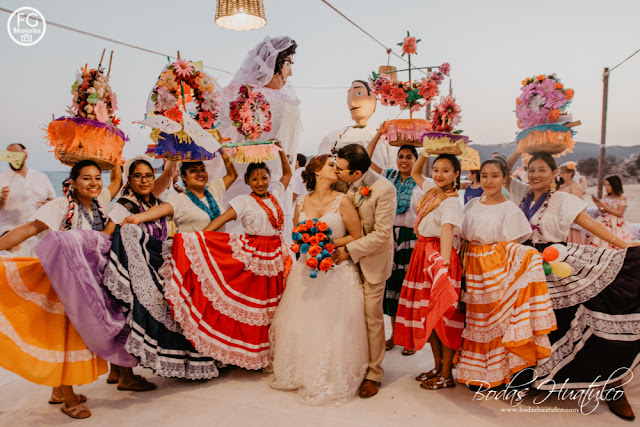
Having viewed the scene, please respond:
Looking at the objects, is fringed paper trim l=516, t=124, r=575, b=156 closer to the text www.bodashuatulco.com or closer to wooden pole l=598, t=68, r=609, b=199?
the text www.bodashuatulco.com

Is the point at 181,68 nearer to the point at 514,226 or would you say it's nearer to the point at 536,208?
the point at 514,226

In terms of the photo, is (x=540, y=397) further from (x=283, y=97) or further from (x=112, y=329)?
(x=283, y=97)

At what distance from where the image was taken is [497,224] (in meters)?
3.18

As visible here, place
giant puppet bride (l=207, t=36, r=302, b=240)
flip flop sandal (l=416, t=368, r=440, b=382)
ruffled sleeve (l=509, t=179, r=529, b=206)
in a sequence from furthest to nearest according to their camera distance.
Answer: giant puppet bride (l=207, t=36, r=302, b=240) < ruffled sleeve (l=509, t=179, r=529, b=206) < flip flop sandal (l=416, t=368, r=440, b=382)

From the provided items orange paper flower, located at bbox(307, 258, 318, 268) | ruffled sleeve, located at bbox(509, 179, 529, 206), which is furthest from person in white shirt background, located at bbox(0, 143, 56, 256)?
ruffled sleeve, located at bbox(509, 179, 529, 206)

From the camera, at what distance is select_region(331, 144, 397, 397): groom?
3.23 metres

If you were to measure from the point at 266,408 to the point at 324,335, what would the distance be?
25.9 inches

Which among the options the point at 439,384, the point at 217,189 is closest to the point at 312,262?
the point at 217,189

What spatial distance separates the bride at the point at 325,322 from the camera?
10.5 feet

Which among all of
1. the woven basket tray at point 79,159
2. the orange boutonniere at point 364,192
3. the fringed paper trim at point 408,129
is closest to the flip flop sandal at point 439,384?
the orange boutonniere at point 364,192

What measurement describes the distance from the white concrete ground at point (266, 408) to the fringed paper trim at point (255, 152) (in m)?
1.84

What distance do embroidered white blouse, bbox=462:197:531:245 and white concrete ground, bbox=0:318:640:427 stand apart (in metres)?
1.21

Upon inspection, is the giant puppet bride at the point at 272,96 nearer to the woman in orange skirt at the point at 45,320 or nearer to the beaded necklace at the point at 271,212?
the beaded necklace at the point at 271,212

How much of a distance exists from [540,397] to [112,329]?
315 centimetres
